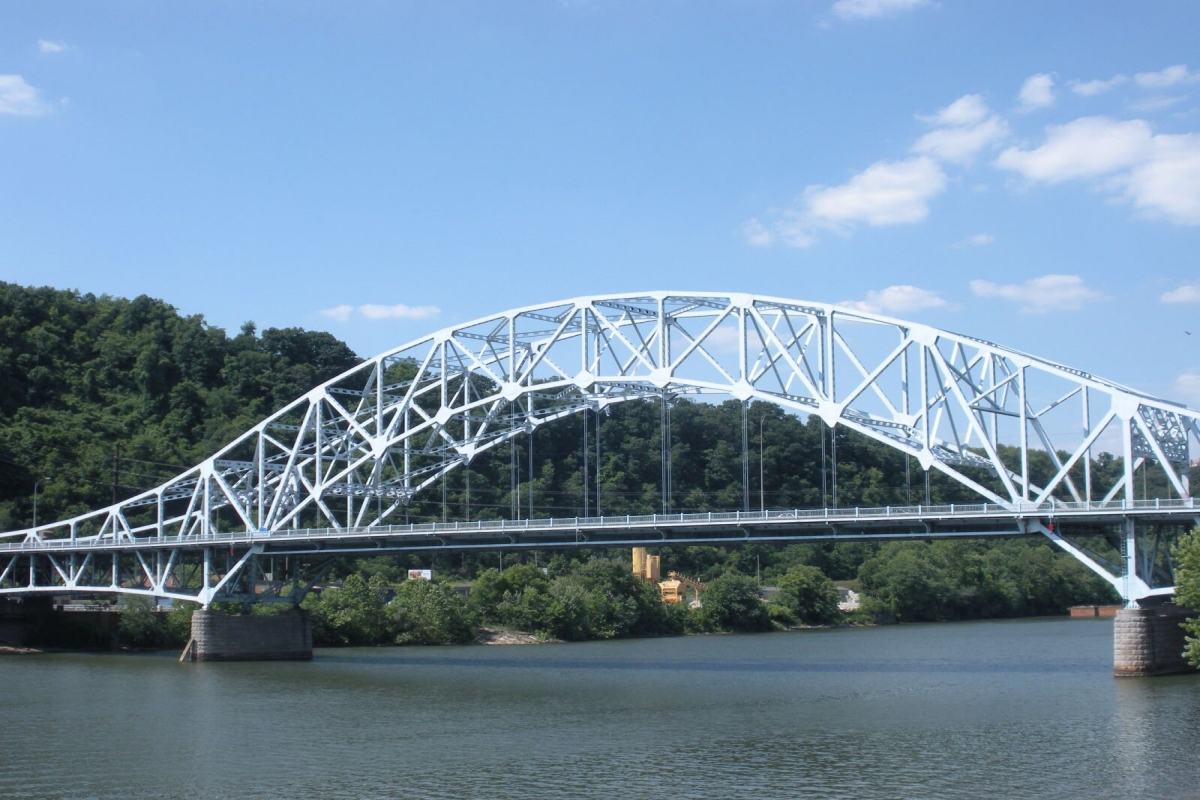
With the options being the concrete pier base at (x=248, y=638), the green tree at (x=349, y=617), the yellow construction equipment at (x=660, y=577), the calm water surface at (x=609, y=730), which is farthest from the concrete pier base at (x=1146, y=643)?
the yellow construction equipment at (x=660, y=577)

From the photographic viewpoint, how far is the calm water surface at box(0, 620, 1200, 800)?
30.3 m

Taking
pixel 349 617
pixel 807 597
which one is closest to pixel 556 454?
pixel 807 597

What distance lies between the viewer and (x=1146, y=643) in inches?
1886

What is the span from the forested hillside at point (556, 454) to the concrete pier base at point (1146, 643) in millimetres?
54514

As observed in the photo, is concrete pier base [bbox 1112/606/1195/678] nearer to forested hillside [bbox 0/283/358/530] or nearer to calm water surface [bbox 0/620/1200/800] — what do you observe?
calm water surface [bbox 0/620/1200/800]

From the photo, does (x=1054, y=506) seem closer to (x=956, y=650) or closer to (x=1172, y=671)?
(x=1172, y=671)

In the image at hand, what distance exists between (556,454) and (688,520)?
70949mm

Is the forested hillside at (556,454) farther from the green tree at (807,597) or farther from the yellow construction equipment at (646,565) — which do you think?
the yellow construction equipment at (646,565)

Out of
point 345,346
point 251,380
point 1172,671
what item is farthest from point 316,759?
point 345,346

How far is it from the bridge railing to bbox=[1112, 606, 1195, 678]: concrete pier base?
399 cm

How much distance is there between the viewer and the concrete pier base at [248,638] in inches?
2714

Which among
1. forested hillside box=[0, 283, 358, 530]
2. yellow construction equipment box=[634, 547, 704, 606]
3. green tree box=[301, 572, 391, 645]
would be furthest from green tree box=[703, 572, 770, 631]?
forested hillside box=[0, 283, 358, 530]

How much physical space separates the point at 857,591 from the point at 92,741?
86358 millimetres

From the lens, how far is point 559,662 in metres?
66.6
